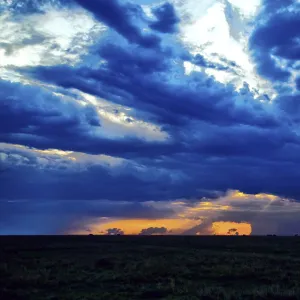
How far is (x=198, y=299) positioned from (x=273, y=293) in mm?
5440

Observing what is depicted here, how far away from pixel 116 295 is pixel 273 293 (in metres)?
10.4

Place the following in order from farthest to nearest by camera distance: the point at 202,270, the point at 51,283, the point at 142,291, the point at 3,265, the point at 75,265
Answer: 1. the point at 75,265
2. the point at 202,270
3. the point at 3,265
4. the point at 51,283
5. the point at 142,291

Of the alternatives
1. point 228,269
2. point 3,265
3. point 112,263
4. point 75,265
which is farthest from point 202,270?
point 3,265

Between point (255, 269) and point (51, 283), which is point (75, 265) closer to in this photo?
point (51, 283)

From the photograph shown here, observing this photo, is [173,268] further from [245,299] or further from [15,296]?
[15,296]

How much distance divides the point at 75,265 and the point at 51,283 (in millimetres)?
13446

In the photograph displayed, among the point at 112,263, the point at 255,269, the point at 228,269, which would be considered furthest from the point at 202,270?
the point at 112,263

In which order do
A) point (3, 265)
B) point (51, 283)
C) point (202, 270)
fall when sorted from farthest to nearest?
point (202, 270)
point (3, 265)
point (51, 283)

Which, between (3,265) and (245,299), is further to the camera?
(3,265)

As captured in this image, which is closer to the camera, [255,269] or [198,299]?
[198,299]

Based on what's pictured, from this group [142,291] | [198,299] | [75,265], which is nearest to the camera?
[198,299]

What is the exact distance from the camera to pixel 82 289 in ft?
101

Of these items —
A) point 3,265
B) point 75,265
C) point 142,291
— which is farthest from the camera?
point 75,265

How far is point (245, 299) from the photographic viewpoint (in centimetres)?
2702
